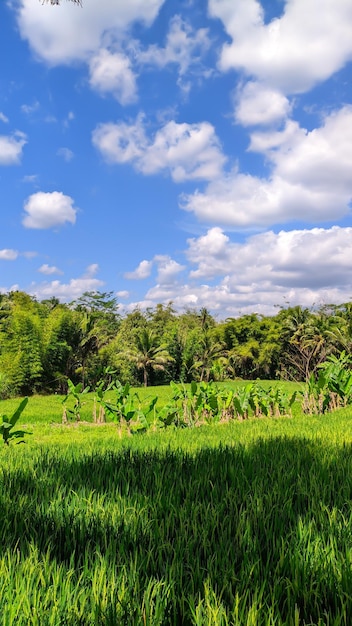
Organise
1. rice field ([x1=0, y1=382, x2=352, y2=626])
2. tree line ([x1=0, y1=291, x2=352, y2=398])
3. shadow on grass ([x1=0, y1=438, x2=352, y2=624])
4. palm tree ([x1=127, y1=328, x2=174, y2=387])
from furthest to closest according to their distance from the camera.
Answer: palm tree ([x1=127, y1=328, x2=174, y2=387]) → tree line ([x1=0, y1=291, x2=352, y2=398]) → shadow on grass ([x1=0, y1=438, x2=352, y2=624]) → rice field ([x1=0, y1=382, x2=352, y2=626])

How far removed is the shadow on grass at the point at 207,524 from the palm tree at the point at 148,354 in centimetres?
3244

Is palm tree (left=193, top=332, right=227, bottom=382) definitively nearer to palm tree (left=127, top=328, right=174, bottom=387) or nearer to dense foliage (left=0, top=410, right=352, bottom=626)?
palm tree (left=127, top=328, right=174, bottom=387)

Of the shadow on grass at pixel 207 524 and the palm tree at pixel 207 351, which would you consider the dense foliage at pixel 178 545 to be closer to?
the shadow on grass at pixel 207 524

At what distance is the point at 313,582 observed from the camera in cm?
155

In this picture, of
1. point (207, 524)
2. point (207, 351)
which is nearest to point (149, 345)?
point (207, 351)

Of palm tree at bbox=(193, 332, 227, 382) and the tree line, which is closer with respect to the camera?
the tree line

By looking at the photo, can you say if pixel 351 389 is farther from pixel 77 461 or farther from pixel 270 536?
pixel 270 536

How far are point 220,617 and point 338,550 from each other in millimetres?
758

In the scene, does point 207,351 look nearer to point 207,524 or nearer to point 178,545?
point 207,524

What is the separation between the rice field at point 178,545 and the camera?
141 cm

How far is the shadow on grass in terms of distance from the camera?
156 centimetres

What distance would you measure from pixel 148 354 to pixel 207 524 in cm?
3482

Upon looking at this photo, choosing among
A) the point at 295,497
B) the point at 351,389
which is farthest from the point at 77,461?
the point at 351,389

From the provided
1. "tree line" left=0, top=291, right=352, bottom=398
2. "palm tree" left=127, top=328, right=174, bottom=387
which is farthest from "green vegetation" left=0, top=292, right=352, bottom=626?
"palm tree" left=127, top=328, right=174, bottom=387
